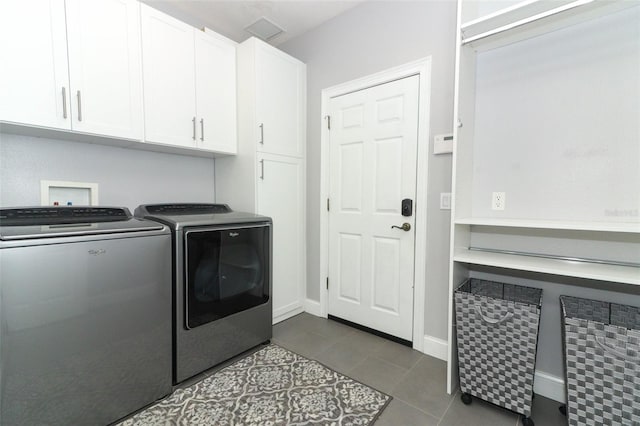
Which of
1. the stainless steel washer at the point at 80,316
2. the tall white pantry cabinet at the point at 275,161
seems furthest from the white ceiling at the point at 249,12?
the stainless steel washer at the point at 80,316

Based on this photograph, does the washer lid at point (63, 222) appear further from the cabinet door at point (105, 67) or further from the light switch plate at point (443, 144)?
the light switch plate at point (443, 144)

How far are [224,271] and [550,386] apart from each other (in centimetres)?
208

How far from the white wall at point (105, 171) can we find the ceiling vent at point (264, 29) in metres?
1.30

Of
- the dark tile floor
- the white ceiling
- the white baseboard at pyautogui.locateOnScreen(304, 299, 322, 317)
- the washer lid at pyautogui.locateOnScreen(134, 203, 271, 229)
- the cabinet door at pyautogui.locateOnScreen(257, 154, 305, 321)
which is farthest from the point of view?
the white baseboard at pyautogui.locateOnScreen(304, 299, 322, 317)

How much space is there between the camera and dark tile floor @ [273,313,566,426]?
1.51m

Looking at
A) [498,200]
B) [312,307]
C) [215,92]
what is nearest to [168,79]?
[215,92]

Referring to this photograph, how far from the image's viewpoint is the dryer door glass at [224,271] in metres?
1.76

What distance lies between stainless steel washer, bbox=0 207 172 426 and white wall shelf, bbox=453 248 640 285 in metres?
1.73

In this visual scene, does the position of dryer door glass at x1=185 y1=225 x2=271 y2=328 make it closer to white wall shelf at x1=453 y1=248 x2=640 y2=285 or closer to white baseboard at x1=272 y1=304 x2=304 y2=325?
white baseboard at x1=272 y1=304 x2=304 y2=325

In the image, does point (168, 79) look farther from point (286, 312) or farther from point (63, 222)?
point (286, 312)

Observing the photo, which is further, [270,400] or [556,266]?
[270,400]

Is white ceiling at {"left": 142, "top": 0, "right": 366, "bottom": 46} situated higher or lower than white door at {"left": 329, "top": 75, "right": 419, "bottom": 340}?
higher

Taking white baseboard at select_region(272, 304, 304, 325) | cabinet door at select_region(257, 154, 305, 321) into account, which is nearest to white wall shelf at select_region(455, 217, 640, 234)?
cabinet door at select_region(257, 154, 305, 321)

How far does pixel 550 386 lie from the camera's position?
1657 mm
